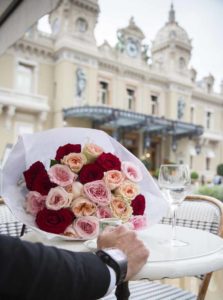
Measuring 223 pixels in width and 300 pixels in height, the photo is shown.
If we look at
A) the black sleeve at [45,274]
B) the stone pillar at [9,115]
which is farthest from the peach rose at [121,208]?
the stone pillar at [9,115]

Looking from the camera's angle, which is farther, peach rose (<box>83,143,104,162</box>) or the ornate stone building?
the ornate stone building

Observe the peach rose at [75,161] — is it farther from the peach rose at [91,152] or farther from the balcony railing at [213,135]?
the balcony railing at [213,135]

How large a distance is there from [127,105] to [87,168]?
1430 cm

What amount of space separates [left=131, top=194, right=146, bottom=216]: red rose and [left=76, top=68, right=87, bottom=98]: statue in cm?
1254

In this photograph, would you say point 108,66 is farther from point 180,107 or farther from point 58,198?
point 58,198

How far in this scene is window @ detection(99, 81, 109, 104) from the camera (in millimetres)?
14344

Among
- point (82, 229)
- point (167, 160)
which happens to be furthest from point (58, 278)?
point (167, 160)

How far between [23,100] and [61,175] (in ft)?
38.2

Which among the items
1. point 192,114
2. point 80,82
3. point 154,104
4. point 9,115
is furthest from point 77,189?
point 192,114

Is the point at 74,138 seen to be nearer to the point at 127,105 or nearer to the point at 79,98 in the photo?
the point at 79,98

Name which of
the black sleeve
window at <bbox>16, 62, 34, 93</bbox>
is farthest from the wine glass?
window at <bbox>16, 62, 34, 93</bbox>

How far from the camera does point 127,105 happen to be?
1501cm

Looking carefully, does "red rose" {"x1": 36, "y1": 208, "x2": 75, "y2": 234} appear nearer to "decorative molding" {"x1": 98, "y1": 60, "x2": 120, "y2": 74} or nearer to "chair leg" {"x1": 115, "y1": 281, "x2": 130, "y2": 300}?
"chair leg" {"x1": 115, "y1": 281, "x2": 130, "y2": 300}

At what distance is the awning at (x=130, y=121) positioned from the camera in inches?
489
